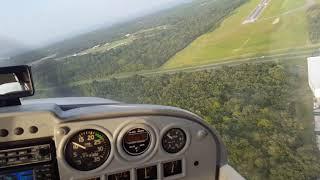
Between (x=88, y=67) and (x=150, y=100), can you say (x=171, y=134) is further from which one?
(x=88, y=67)

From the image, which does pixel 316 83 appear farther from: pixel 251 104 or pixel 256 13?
pixel 256 13

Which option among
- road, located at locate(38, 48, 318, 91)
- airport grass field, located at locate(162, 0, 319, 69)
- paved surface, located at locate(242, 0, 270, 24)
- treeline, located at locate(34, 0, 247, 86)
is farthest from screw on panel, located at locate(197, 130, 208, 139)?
paved surface, located at locate(242, 0, 270, 24)

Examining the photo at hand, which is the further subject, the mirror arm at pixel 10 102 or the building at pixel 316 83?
the building at pixel 316 83

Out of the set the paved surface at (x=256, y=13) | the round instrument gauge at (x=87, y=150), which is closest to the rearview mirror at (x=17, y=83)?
the round instrument gauge at (x=87, y=150)

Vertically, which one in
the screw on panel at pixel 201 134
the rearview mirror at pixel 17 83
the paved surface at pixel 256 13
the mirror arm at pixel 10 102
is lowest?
the screw on panel at pixel 201 134

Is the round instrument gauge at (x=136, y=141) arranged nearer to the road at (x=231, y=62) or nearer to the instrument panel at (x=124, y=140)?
the instrument panel at (x=124, y=140)
